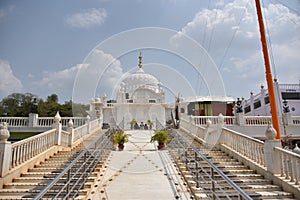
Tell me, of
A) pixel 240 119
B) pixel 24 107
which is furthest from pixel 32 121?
pixel 24 107

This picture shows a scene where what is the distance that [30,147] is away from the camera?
727 centimetres

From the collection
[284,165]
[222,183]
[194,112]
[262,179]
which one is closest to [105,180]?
[222,183]

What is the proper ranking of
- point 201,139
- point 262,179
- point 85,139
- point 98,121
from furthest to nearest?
point 98,121
point 85,139
point 201,139
point 262,179

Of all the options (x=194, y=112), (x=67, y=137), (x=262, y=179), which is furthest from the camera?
(x=194, y=112)

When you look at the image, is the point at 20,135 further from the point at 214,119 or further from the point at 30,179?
the point at 214,119

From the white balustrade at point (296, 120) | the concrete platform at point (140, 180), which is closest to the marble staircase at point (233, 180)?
the concrete platform at point (140, 180)

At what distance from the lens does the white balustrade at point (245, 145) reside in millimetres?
6802

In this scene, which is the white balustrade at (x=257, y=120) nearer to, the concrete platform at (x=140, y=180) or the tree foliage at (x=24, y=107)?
the concrete platform at (x=140, y=180)

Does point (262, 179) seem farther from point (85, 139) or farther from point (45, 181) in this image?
point (85, 139)

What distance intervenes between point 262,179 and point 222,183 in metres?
1.45

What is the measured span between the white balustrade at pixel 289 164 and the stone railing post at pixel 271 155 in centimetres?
10

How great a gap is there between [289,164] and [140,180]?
412 cm

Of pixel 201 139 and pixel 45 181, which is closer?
pixel 45 181

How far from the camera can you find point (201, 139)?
11.3 metres
